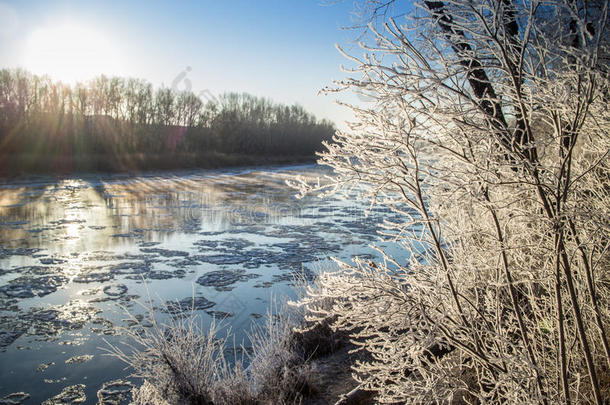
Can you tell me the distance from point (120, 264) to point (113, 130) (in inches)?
1270

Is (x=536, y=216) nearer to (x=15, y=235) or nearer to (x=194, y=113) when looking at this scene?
(x=15, y=235)

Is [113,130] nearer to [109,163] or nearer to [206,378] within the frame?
[109,163]

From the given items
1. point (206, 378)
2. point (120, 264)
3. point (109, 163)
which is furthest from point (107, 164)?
point (206, 378)

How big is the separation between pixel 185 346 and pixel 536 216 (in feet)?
11.2

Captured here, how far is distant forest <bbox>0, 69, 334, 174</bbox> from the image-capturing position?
30.4 m

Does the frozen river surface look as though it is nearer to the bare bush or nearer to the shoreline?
the bare bush

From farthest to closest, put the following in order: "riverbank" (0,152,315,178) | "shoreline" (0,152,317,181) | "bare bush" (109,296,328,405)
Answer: "riverbank" (0,152,315,178) < "shoreline" (0,152,317,181) < "bare bush" (109,296,328,405)

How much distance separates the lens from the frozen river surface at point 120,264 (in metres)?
5.07

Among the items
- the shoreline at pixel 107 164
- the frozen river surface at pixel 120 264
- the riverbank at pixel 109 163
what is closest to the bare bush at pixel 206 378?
the frozen river surface at pixel 120 264

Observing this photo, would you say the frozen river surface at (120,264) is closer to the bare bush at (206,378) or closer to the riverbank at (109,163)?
the bare bush at (206,378)

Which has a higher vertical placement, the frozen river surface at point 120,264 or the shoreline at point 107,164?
the shoreline at point 107,164

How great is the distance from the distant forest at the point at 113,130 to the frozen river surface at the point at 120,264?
13442 millimetres

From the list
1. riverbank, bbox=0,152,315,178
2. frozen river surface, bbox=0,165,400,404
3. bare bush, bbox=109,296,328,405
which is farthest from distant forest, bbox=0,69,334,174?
bare bush, bbox=109,296,328,405

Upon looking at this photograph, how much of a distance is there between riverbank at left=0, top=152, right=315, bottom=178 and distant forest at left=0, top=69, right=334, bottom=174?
0.06 meters
